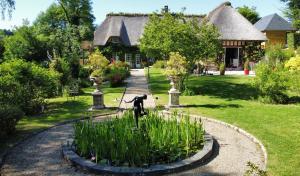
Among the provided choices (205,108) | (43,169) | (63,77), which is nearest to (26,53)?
(63,77)

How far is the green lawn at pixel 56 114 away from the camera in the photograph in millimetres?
11875

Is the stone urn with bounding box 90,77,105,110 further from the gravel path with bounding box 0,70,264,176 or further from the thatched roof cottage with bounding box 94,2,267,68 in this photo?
the thatched roof cottage with bounding box 94,2,267,68

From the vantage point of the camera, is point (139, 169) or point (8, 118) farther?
point (8, 118)

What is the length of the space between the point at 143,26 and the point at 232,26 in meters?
12.2

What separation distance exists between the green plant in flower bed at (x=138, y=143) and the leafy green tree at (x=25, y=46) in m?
32.1

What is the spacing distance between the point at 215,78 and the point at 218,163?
19223 mm

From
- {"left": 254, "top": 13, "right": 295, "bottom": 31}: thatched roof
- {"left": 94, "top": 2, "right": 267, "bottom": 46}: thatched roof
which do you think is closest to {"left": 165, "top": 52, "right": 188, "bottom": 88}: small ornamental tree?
{"left": 94, "top": 2, "right": 267, "bottom": 46}: thatched roof

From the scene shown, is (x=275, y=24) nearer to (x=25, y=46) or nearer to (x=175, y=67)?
(x=25, y=46)

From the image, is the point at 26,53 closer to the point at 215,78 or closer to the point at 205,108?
the point at 215,78

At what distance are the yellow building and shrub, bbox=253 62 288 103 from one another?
34413 millimetres

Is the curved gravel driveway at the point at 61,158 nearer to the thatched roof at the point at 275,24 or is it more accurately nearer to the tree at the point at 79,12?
the thatched roof at the point at 275,24

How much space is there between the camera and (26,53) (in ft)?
131

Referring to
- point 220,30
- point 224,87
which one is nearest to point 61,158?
point 224,87

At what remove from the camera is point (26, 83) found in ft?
53.3
